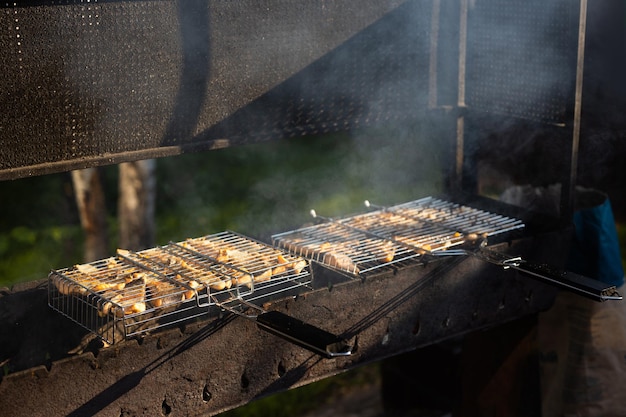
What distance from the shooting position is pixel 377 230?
4453 mm

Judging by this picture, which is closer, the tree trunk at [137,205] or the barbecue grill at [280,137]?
the barbecue grill at [280,137]

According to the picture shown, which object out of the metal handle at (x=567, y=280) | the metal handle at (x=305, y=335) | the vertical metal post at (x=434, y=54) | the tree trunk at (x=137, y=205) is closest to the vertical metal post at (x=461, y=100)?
the vertical metal post at (x=434, y=54)

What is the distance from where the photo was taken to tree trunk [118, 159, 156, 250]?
28.0ft

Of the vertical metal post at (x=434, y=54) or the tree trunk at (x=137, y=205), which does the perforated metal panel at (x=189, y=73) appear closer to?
the vertical metal post at (x=434, y=54)

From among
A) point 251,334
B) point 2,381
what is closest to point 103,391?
point 2,381

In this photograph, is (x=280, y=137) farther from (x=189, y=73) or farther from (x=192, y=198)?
(x=192, y=198)

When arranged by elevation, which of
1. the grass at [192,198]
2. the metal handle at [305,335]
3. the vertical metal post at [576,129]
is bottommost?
the grass at [192,198]

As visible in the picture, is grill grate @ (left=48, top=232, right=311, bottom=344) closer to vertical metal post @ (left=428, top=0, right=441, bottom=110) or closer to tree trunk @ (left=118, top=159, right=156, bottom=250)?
vertical metal post @ (left=428, top=0, right=441, bottom=110)

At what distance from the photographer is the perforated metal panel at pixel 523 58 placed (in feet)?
15.2

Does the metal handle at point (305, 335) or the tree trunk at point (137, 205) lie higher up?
the metal handle at point (305, 335)

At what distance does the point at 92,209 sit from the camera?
8750 mm

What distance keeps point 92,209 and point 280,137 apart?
467 cm

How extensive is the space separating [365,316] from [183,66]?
168 centimetres

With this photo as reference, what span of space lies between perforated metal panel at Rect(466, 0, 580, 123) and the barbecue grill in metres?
0.01
